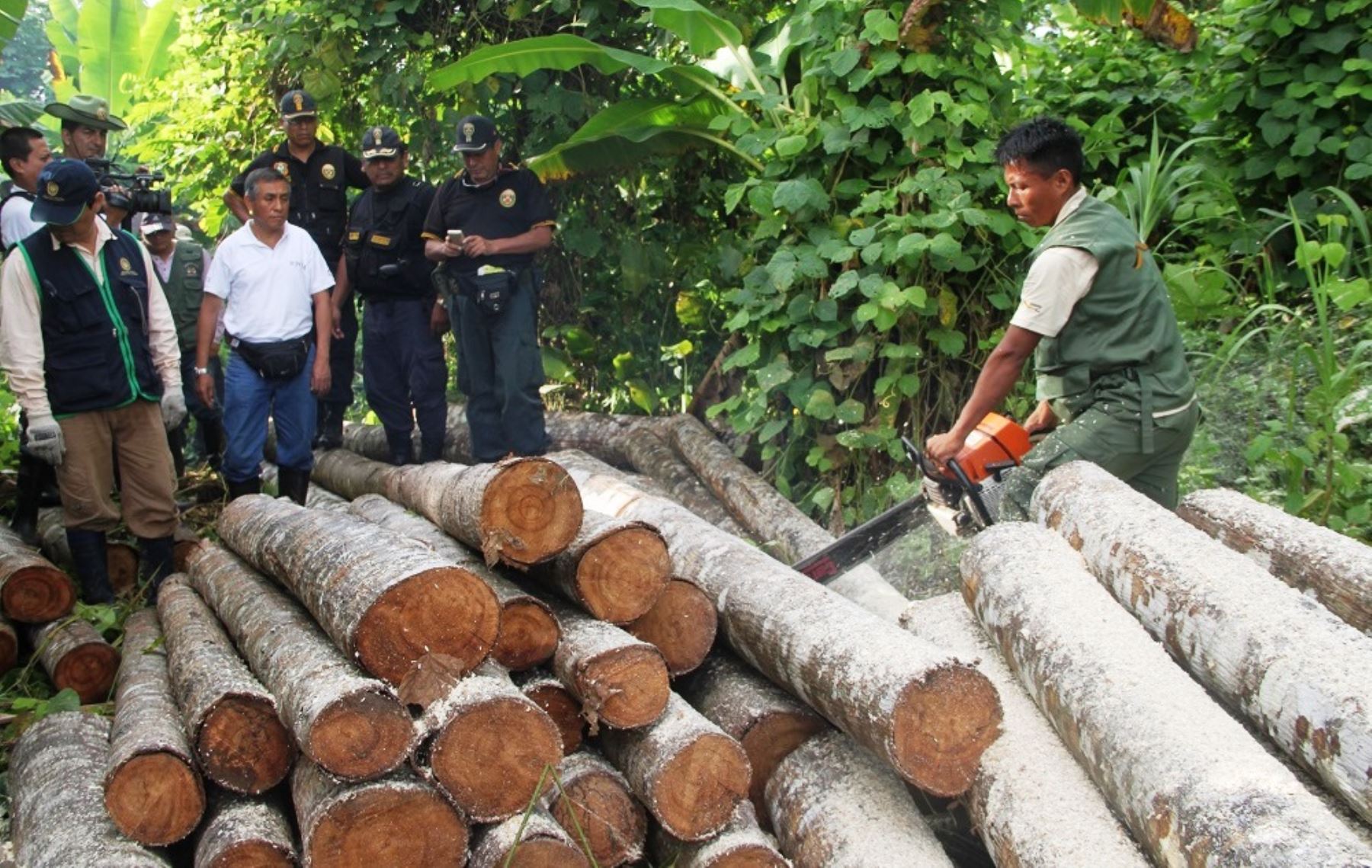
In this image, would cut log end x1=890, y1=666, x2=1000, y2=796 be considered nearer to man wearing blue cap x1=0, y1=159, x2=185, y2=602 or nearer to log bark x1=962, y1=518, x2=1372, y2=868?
log bark x1=962, y1=518, x2=1372, y2=868

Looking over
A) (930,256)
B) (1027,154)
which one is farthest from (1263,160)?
(1027,154)

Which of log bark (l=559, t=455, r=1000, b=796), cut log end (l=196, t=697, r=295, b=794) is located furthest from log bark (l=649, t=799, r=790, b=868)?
cut log end (l=196, t=697, r=295, b=794)

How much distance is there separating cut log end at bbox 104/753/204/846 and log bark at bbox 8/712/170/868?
0.17 feet

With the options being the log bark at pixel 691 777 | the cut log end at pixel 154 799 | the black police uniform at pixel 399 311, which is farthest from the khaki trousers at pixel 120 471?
the log bark at pixel 691 777

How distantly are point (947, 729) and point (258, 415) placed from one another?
15.6 ft

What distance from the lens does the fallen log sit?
249 inches

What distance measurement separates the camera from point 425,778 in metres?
3.16

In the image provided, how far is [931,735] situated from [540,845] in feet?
3.44

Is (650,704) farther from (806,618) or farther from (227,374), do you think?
(227,374)

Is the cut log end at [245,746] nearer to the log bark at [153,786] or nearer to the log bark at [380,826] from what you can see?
the log bark at [153,786]

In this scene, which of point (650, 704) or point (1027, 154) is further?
point (1027, 154)

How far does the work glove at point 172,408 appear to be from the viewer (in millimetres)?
5988

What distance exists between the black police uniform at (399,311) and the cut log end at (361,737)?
490 cm

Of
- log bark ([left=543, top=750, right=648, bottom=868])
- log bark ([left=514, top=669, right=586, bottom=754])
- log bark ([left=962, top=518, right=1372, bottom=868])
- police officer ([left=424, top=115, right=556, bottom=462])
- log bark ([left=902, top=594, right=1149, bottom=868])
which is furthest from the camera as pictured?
police officer ([left=424, top=115, right=556, bottom=462])
